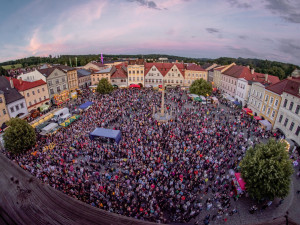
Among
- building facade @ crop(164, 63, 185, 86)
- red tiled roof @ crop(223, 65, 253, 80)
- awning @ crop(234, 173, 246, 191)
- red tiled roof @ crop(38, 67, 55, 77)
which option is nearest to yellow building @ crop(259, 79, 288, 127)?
red tiled roof @ crop(223, 65, 253, 80)

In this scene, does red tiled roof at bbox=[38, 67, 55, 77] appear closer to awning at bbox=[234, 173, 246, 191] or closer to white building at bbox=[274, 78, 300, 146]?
awning at bbox=[234, 173, 246, 191]

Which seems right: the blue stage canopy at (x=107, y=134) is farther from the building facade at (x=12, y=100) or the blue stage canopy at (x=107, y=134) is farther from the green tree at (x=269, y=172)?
the building facade at (x=12, y=100)

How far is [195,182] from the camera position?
16141 mm

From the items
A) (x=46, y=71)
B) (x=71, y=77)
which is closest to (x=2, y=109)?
(x=46, y=71)

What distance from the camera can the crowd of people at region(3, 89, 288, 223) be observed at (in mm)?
14117

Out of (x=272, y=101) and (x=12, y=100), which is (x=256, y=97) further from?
(x=12, y=100)

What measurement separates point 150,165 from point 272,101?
82.1 ft

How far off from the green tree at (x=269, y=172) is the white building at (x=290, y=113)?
12.7m

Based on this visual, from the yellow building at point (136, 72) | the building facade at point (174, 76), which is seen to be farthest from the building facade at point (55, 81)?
the building facade at point (174, 76)

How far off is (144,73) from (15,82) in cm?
3497

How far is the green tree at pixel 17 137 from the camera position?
806 inches

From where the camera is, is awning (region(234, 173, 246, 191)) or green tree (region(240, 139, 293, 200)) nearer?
green tree (region(240, 139, 293, 200))

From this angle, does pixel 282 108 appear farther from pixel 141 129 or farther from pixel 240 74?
pixel 141 129

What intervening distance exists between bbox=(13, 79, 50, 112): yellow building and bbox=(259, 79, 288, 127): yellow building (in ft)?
152
